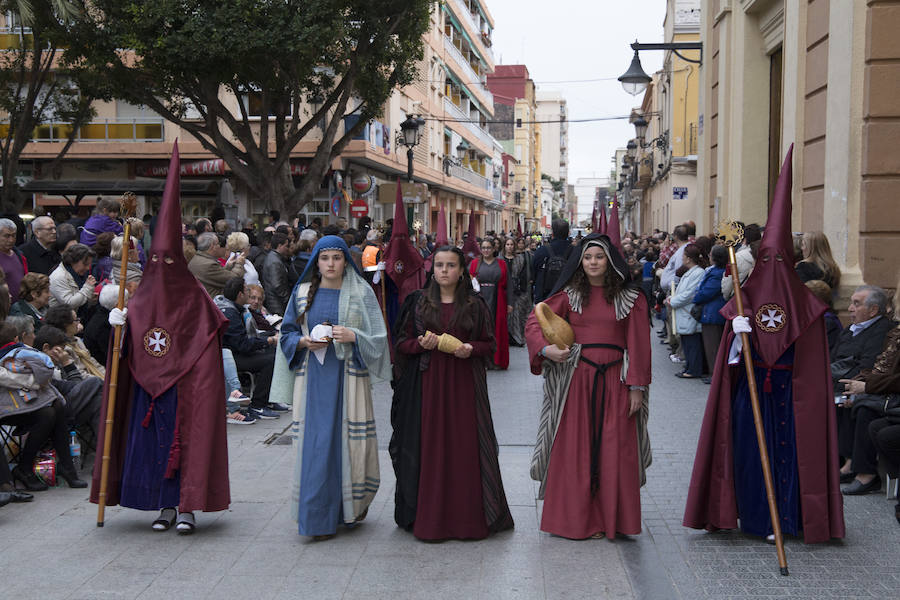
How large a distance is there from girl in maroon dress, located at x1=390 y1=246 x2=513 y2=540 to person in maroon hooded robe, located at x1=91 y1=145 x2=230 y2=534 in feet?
3.89

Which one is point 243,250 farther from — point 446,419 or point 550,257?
point 446,419

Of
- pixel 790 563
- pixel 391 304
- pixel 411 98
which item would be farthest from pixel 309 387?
pixel 411 98

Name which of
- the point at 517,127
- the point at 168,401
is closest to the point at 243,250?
the point at 168,401

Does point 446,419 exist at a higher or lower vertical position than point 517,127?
lower

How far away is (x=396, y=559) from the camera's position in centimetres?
550

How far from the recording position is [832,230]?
9.80m

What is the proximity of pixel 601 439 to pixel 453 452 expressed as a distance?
92cm

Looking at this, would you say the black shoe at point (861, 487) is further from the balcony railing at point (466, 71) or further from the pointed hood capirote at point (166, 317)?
the balcony railing at point (466, 71)

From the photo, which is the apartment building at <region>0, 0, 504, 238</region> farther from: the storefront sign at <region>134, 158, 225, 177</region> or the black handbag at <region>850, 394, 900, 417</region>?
the black handbag at <region>850, 394, 900, 417</region>

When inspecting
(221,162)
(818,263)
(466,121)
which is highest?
(466,121)

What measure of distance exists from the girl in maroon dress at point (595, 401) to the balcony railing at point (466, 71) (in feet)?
121

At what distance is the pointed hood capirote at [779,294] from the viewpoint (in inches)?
222

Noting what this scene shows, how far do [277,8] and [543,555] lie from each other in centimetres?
1464

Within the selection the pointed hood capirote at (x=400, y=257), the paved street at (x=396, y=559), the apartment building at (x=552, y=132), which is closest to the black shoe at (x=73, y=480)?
the paved street at (x=396, y=559)
